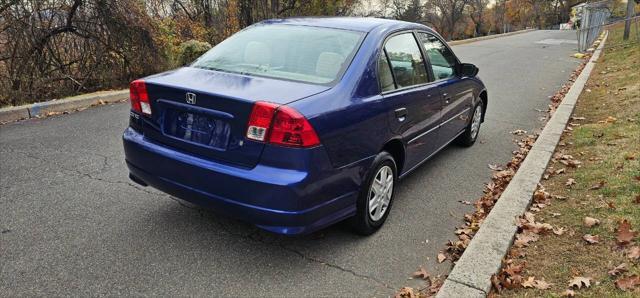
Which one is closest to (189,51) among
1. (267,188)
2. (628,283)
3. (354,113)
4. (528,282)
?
(354,113)

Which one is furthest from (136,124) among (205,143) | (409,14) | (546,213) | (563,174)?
(409,14)

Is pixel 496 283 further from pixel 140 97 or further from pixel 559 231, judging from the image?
pixel 140 97

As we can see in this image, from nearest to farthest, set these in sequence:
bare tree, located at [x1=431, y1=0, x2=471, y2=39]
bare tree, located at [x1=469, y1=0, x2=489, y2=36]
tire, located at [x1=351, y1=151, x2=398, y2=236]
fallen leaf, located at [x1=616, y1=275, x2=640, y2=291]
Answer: fallen leaf, located at [x1=616, y1=275, x2=640, y2=291] → tire, located at [x1=351, y1=151, x2=398, y2=236] → bare tree, located at [x1=431, y1=0, x2=471, y2=39] → bare tree, located at [x1=469, y1=0, x2=489, y2=36]

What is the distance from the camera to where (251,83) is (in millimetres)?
3256

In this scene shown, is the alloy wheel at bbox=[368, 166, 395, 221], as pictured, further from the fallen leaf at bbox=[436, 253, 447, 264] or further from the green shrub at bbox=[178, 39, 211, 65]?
the green shrub at bbox=[178, 39, 211, 65]

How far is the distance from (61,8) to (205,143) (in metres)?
6.76

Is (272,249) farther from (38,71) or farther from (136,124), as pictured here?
(38,71)

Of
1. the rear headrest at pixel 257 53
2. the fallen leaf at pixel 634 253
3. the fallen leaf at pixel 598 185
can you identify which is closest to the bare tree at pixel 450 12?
the fallen leaf at pixel 598 185

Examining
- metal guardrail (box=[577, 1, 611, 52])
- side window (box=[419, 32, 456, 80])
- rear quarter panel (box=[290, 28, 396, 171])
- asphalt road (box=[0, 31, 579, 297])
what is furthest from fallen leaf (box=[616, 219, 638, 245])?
metal guardrail (box=[577, 1, 611, 52])

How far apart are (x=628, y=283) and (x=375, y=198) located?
1.68 meters

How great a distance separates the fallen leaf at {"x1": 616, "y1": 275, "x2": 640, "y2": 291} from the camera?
2857 millimetres

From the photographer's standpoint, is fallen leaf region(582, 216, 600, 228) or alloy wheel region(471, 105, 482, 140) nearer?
fallen leaf region(582, 216, 600, 228)

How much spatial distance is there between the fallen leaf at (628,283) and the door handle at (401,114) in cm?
182

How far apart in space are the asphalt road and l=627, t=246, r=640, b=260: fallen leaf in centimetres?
123
